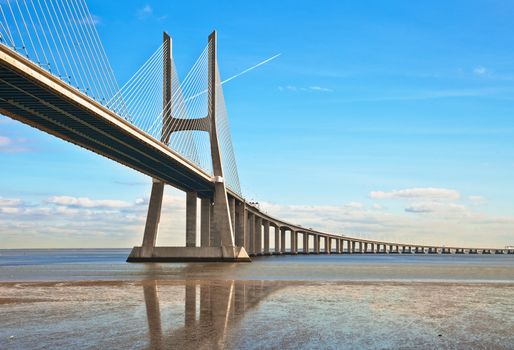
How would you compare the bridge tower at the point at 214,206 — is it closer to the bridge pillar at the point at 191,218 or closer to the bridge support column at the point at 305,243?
the bridge pillar at the point at 191,218

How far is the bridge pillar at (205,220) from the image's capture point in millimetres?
80875

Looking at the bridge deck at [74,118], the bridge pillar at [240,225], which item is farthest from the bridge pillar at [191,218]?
the bridge pillar at [240,225]

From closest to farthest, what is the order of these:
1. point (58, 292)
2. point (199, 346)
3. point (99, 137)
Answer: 1. point (199, 346)
2. point (58, 292)
3. point (99, 137)

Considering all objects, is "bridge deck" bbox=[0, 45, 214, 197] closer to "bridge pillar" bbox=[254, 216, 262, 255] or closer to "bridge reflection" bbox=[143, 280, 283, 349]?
"bridge reflection" bbox=[143, 280, 283, 349]

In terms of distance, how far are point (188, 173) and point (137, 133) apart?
1683 cm

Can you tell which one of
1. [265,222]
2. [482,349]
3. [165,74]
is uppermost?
[165,74]

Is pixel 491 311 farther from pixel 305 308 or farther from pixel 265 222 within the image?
pixel 265 222

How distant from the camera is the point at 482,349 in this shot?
1259 centimetres

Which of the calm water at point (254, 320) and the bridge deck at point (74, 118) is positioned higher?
the bridge deck at point (74, 118)

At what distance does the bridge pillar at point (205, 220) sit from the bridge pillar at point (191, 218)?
6.33 metres

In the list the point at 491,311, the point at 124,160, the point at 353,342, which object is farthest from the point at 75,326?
the point at 124,160

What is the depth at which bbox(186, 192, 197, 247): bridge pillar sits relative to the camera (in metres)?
73.6

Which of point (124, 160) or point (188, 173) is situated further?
point (188, 173)

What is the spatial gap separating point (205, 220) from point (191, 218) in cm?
846
